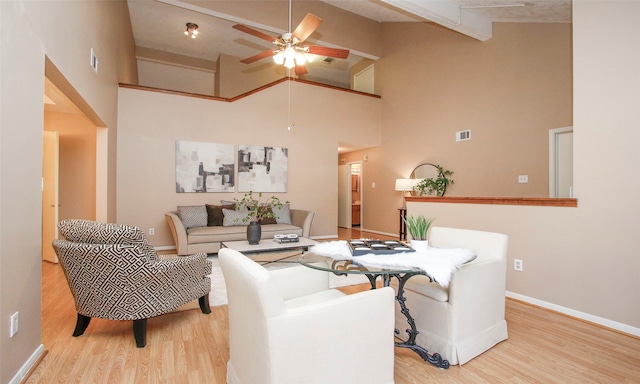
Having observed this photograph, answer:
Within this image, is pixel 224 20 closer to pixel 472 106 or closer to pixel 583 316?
pixel 472 106

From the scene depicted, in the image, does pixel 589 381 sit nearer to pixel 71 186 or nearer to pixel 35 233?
pixel 35 233

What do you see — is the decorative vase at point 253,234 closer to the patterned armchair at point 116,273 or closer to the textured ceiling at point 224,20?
the patterned armchair at point 116,273

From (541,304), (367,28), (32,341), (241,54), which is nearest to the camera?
(32,341)

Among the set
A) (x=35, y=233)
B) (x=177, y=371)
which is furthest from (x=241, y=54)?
(x=177, y=371)

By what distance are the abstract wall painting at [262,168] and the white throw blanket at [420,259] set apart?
4471 millimetres

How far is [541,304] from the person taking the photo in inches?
Result: 115

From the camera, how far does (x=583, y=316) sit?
8.66 ft

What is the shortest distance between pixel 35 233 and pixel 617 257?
13.5 feet

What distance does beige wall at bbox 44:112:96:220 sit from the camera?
4.91m

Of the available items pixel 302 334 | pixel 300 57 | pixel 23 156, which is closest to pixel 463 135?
pixel 300 57

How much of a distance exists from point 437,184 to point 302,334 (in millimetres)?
5270

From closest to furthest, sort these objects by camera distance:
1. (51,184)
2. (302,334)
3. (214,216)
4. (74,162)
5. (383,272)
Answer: (302,334)
(383,272)
(51,184)
(74,162)
(214,216)

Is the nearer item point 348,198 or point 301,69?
point 301,69

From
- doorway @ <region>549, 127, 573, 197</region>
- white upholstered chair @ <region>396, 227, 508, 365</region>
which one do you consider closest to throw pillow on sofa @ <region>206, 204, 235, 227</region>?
white upholstered chair @ <region>396, 227, 508, 365</region>
